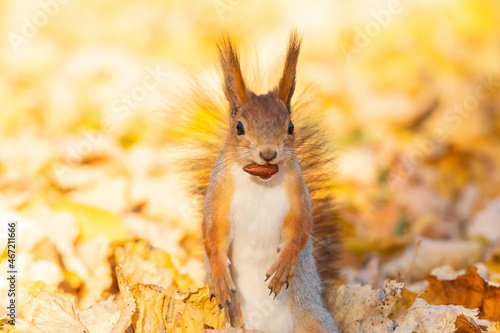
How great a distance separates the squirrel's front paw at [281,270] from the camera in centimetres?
187

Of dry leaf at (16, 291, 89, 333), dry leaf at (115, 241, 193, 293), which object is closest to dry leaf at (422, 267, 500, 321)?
dry leaf at (115, 241, 193, 293)

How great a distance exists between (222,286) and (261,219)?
0.74ft

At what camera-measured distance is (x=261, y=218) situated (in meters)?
1.92

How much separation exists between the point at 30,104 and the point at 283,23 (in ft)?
8.81

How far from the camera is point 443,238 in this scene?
3.72 meters

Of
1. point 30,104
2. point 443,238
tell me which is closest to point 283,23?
point 30,104

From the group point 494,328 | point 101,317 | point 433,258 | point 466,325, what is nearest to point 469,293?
point 466,325

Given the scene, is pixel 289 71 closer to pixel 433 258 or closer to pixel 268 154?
pixel 268 154

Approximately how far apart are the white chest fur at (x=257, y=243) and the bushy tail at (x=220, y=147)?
0.41 m

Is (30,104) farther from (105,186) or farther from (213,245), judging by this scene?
(213,245)

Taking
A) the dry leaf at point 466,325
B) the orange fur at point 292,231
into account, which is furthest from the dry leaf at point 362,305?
the orange fur at point 292,231

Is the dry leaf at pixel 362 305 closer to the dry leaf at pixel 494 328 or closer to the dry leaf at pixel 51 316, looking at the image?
the dry leaf at pixel 494 328

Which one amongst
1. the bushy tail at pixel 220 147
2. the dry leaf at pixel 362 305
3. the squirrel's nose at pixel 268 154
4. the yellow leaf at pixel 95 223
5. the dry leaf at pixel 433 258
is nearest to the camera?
the squirrel's nose at pixel 268 154

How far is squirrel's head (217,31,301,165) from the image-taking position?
1.85m
